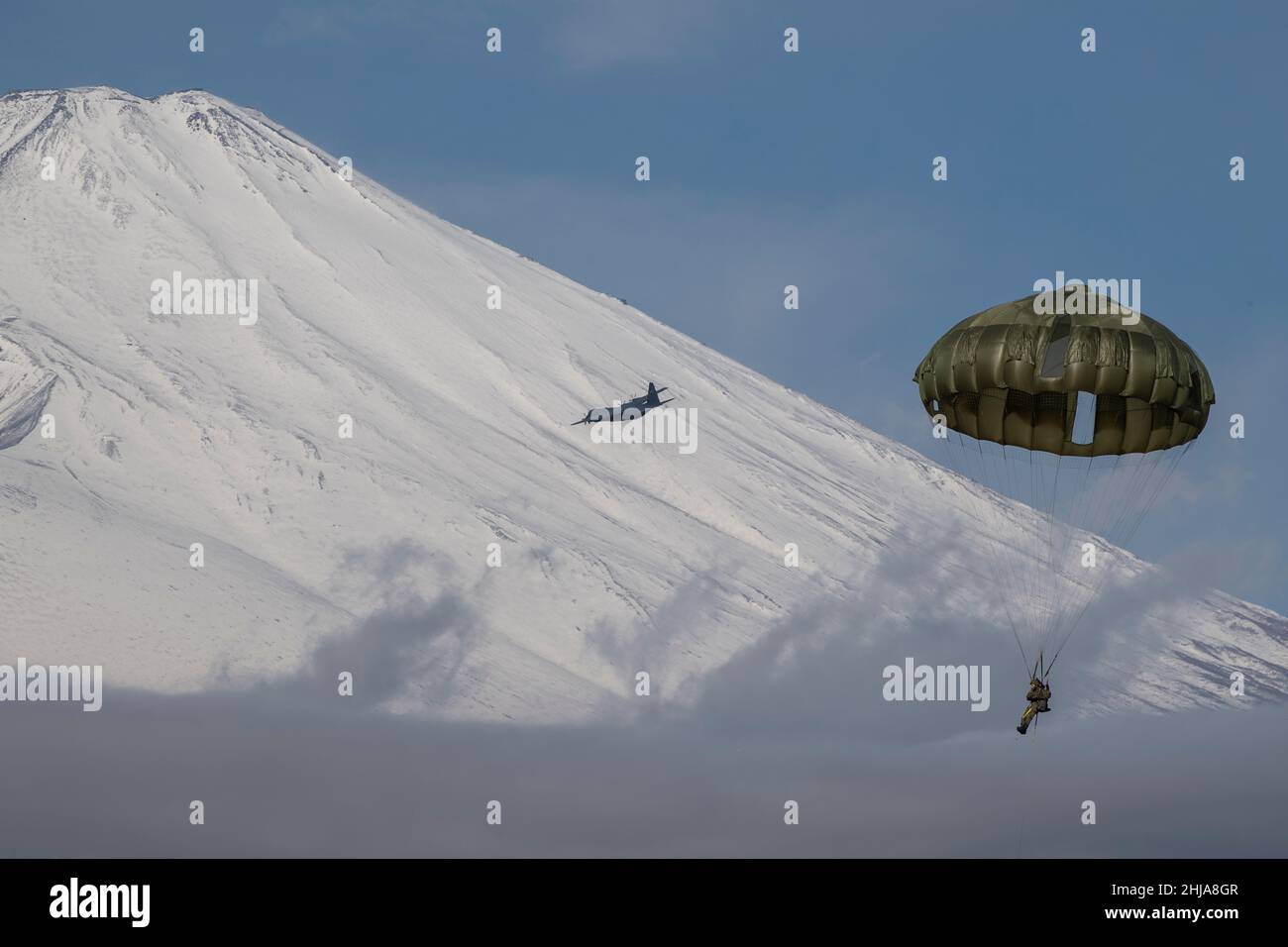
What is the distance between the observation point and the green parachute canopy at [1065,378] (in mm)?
59125

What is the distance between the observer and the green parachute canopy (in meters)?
59.1

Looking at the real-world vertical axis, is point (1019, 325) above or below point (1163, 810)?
above

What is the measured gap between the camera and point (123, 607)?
200 m

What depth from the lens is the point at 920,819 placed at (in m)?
196

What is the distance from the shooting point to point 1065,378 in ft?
194

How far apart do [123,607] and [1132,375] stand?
524 ft
